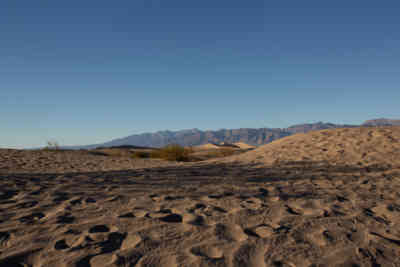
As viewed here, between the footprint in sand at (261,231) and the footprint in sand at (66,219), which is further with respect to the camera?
the footprint in sand at (66,219)

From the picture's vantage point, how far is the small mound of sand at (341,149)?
274 inches

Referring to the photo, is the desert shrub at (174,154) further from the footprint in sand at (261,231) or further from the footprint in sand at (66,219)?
the footprint in sand at (261,231)

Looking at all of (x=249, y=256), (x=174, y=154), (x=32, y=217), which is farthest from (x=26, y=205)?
(x=174, y=154)

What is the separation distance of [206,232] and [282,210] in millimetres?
1161

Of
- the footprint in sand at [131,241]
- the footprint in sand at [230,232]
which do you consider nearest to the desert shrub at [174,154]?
the footprint in sand at [230,232]

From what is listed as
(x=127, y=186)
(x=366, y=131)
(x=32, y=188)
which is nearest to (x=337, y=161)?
(x=366, y=131)

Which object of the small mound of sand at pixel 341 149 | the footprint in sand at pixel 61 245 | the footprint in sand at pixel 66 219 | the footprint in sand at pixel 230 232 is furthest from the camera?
the small mound of sand at pixel 341 149

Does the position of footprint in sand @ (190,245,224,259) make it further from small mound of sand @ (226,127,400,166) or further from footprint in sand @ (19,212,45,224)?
small mound of sand @ (226,127,400,166)

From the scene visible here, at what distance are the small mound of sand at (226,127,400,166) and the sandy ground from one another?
228 cm

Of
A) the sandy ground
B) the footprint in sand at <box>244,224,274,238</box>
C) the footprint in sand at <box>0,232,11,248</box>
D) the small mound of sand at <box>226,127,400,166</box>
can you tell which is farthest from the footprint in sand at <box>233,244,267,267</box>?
the small mound of sand at <box>226,127,400,166</box>

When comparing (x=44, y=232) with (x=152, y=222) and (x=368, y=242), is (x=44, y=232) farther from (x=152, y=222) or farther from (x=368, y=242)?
(x=368, y=242)

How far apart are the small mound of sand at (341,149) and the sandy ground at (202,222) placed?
2.28 metres

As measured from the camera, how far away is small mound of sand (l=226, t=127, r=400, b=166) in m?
6.97

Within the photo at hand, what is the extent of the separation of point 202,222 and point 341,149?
7051 millimetres
